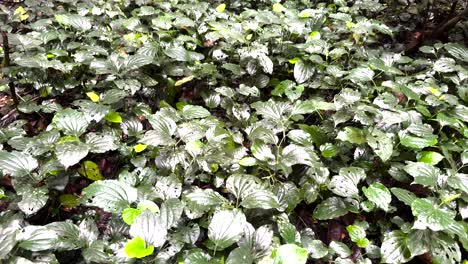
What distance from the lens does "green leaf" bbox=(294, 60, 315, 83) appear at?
2.74 metres

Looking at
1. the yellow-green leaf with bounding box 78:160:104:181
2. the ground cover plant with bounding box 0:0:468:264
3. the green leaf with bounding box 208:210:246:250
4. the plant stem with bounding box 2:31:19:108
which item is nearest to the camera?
the green leaf with bounding box 208:210:246:250

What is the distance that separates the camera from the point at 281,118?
2305mm

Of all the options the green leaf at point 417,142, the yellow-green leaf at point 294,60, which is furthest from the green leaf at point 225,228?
the yellow-green leaf at point 294,60

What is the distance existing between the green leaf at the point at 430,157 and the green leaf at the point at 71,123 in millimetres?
2032

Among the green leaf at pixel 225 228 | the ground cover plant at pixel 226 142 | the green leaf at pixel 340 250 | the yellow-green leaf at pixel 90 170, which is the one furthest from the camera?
the yellow-green leaf at pixel 90 170

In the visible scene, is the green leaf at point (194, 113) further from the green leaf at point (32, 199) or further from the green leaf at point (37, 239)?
the green leaf at point (37, 239)

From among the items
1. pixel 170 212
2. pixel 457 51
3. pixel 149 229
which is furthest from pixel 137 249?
pixel 457 51

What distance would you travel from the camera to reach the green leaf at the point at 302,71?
A: 2.74 m

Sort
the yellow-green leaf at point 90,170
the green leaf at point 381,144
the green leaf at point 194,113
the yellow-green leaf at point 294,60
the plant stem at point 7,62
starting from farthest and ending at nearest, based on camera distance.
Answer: the yellow-green leaf at point 294,60 → the plant stem at point 7,62 → the green leaf at point 194,113 → the yellow-green leaf at point 90,170 → the green leaf at point 381,144

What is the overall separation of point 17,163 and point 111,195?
56 centimetres

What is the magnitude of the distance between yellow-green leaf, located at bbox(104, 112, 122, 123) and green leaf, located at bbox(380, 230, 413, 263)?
176 cm

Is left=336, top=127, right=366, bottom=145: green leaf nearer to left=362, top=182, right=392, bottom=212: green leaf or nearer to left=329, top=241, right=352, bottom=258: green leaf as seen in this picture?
left=362, top=182, right=392, bottom=212: green leaf

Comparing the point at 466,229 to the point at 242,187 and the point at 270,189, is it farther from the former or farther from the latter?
the point at 242,187

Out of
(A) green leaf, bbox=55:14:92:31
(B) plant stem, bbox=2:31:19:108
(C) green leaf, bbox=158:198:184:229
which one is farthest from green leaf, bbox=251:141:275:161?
(A) green leaf, bbox=55:14:92:31
